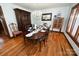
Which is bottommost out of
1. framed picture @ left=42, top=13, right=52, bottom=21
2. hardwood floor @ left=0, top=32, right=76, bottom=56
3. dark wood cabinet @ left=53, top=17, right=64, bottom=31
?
hardwood floor @ left=0, top=32, right=76, bottom=56

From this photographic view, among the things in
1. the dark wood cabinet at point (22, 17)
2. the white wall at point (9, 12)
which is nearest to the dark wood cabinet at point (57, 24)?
the dark wood cabinet at point (22, 17)

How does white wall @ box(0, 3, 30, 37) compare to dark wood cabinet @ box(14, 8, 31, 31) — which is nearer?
white wall @ box(0, 3, 30, 37)

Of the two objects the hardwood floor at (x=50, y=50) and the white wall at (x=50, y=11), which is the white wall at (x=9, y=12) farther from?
the hardwood floor at (x=50, y=50)

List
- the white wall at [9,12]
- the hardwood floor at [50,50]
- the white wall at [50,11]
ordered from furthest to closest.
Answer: the hardwood floor at [50,50], the white wall at [50,11], the white wall at [9,12]

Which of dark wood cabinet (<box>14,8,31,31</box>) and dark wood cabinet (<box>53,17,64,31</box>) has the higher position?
dark wood cabinet (<box>14,8,31,31</box>)

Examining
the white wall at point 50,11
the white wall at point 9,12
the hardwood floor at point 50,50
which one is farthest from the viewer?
the hardwood floor at point 50,50

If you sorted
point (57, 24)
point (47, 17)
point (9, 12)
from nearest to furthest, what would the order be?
point (9, 12) < point (47, 17) < point (57, 24)

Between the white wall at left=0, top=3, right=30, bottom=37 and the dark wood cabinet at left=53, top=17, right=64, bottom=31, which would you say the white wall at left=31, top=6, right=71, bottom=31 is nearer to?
the dark wood cabinet at left=53, top=17, right=64, bottom=31

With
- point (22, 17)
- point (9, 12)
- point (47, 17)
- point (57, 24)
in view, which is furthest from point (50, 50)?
point (9, 12)

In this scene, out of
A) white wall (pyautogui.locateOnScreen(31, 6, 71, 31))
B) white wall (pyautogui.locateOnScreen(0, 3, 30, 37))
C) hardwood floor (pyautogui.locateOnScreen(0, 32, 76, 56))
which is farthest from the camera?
hardwood floor (pyautogui.locateOnScreen(0, 32, 76, 56))

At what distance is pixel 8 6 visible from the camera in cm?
78

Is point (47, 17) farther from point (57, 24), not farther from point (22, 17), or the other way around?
point (22, 17)

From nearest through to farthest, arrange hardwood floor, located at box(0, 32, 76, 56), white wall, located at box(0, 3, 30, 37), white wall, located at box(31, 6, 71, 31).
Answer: white wall, located at box(0, 3, 30, 37) → white wall, located at box(31, 6, 71, 31) → hardwood floor, located at box(0, 32, 76, 56)

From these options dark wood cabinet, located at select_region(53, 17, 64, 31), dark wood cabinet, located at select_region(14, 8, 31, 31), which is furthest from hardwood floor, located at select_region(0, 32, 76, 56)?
dark wood cabinet, located at select_region(14, 8, 31, 31)
